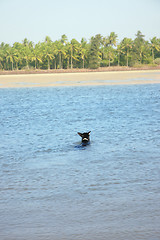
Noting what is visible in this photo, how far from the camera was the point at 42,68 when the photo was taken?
511 feet

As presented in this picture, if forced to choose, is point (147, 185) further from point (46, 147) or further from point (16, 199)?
point (46, 147)

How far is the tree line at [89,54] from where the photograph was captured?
143875 mm

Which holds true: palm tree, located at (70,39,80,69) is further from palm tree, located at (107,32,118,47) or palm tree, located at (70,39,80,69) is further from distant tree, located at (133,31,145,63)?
distant tree, located at (133,31,145,63)

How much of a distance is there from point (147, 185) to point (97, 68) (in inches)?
5341

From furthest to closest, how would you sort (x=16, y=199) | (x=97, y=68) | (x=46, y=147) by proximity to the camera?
1. (x=97, y=68)
2. (x=46, y=147)
3. (x=16, y=199)

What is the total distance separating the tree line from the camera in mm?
143875

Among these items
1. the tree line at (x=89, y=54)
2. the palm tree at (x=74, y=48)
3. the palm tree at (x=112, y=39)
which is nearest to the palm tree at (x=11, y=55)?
the tree line at (x=89, y=54)

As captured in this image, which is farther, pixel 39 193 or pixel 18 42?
pixel 18 42

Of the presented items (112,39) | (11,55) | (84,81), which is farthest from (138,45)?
(84,81)

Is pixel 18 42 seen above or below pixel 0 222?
above

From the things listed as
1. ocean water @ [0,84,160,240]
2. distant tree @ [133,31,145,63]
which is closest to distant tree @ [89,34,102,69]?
distant tree @ [133,31,145,63]

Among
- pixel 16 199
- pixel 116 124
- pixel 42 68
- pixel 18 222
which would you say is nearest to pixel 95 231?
pixel 18 222

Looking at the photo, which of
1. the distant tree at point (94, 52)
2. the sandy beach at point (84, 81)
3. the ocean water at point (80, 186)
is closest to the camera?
the ocean water at point (80, 186)

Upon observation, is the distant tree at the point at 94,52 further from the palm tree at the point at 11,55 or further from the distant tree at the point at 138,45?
the palm tree at the point at 11,55
